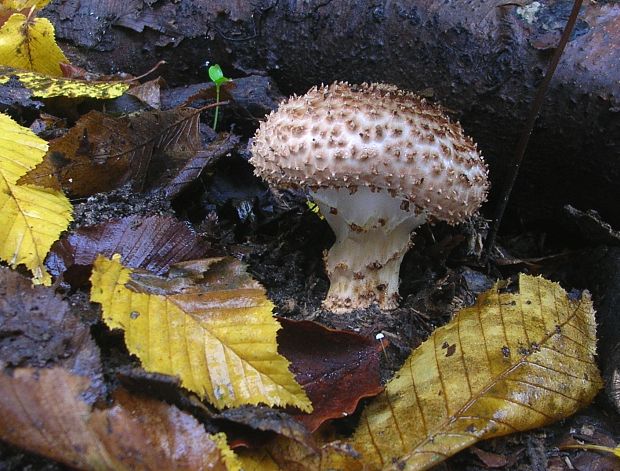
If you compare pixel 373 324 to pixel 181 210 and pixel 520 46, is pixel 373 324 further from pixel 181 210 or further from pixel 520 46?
pixel 520 46

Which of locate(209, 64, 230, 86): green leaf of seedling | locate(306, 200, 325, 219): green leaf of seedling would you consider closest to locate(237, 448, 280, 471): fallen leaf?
locate(306, 200, 325, 219): green leaf of seedling

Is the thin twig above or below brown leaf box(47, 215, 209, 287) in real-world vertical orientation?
above

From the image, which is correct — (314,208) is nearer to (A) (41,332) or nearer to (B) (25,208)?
(B) (25,208)

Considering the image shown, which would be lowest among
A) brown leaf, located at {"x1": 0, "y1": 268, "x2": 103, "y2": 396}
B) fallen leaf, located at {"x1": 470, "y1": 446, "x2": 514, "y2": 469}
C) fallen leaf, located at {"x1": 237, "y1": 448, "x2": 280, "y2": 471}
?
fallen leaf, located at {"x1": 470, "y1": 446, "x2": 514, "y2": 469}

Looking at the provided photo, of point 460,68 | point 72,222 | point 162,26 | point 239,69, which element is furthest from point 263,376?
point 162,26

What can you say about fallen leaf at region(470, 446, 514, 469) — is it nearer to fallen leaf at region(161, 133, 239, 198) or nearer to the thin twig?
the thin twig

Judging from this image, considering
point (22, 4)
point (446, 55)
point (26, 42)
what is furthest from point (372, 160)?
point (22, 4)

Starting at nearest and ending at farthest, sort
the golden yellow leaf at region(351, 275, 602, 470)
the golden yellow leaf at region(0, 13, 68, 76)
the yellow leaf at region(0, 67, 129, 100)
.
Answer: the golden yellow leaf at region(351, 275, 602, 470) < the yellow leaf at region(0, 67, 129, 100) < the golden yellow leaf at region(0, 13, 68, 76)
